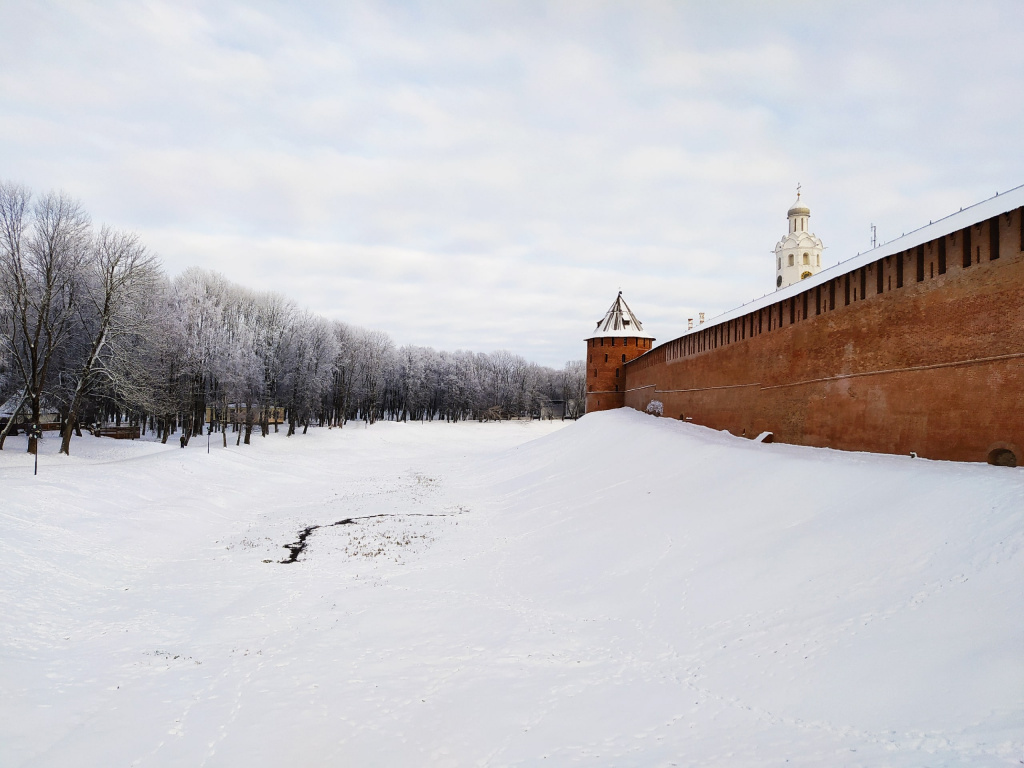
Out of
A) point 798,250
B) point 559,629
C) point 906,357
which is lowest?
point 559,629

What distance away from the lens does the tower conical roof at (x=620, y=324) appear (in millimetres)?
36281

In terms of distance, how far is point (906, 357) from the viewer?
11.0m

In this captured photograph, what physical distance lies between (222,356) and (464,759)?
31.9 metres

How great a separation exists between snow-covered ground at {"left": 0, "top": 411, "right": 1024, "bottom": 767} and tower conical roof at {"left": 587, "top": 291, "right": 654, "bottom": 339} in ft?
71.5

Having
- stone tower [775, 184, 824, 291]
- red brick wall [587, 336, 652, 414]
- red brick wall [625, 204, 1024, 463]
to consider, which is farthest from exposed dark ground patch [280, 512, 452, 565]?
stone tower [775, 184, 824, 291]

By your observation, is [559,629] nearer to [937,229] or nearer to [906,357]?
[906,357]

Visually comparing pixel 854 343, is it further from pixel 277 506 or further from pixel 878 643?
pixel 277 506

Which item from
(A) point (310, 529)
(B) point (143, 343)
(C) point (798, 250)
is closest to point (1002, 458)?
(A) point (310, 529)

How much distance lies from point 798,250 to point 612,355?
17.0m

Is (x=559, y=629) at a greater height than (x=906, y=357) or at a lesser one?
lesser

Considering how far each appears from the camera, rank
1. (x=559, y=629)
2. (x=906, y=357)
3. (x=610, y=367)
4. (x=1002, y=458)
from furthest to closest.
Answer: (x=610, y=367) → (x=906, y=357) → (x=1002, y=458) → (x=559, y=629)

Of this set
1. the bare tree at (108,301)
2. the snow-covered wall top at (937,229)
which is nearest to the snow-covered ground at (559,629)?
the snow-covered wall top at (937,229)

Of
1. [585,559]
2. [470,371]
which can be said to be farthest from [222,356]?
[470,371]

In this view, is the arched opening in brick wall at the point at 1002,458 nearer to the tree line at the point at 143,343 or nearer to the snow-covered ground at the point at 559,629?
the snow-covered ground at the point at 559,629
